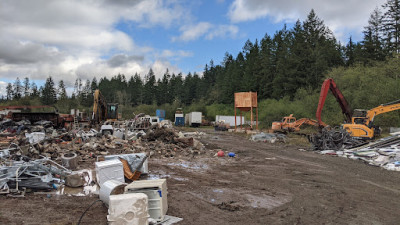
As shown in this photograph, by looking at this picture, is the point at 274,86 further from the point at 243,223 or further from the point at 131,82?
the point at 131,82

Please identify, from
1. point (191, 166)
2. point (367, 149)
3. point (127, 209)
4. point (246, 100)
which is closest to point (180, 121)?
point (246, 100)

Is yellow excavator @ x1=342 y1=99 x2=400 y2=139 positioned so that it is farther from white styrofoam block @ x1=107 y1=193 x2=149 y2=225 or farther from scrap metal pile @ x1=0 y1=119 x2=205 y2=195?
white styrofoam block @ x1=107 y1=193 x2=149 y2=225

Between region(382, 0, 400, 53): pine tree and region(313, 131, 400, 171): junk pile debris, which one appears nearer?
region(313, 131, 400, 171): junk pile debris

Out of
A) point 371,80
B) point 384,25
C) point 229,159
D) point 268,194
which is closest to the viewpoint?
point 268,194

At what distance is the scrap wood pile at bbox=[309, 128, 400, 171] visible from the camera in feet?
42.2

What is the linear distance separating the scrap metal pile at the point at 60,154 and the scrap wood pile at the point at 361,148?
7467 millimetres

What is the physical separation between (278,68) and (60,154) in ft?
184

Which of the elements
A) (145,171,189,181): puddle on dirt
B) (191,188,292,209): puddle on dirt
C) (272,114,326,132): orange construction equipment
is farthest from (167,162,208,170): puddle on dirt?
(272,114,326,132): orange construction equipment

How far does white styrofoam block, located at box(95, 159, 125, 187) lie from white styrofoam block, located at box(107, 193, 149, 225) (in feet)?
8.84

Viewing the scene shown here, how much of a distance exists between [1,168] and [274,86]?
58.2 meters

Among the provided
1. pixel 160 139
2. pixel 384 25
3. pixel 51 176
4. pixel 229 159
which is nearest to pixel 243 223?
pixel 51 176

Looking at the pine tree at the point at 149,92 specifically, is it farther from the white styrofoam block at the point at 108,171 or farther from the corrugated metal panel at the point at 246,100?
the white styrofoam block at the point at 108,171

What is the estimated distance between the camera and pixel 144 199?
478 cm

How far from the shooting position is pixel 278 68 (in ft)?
203
